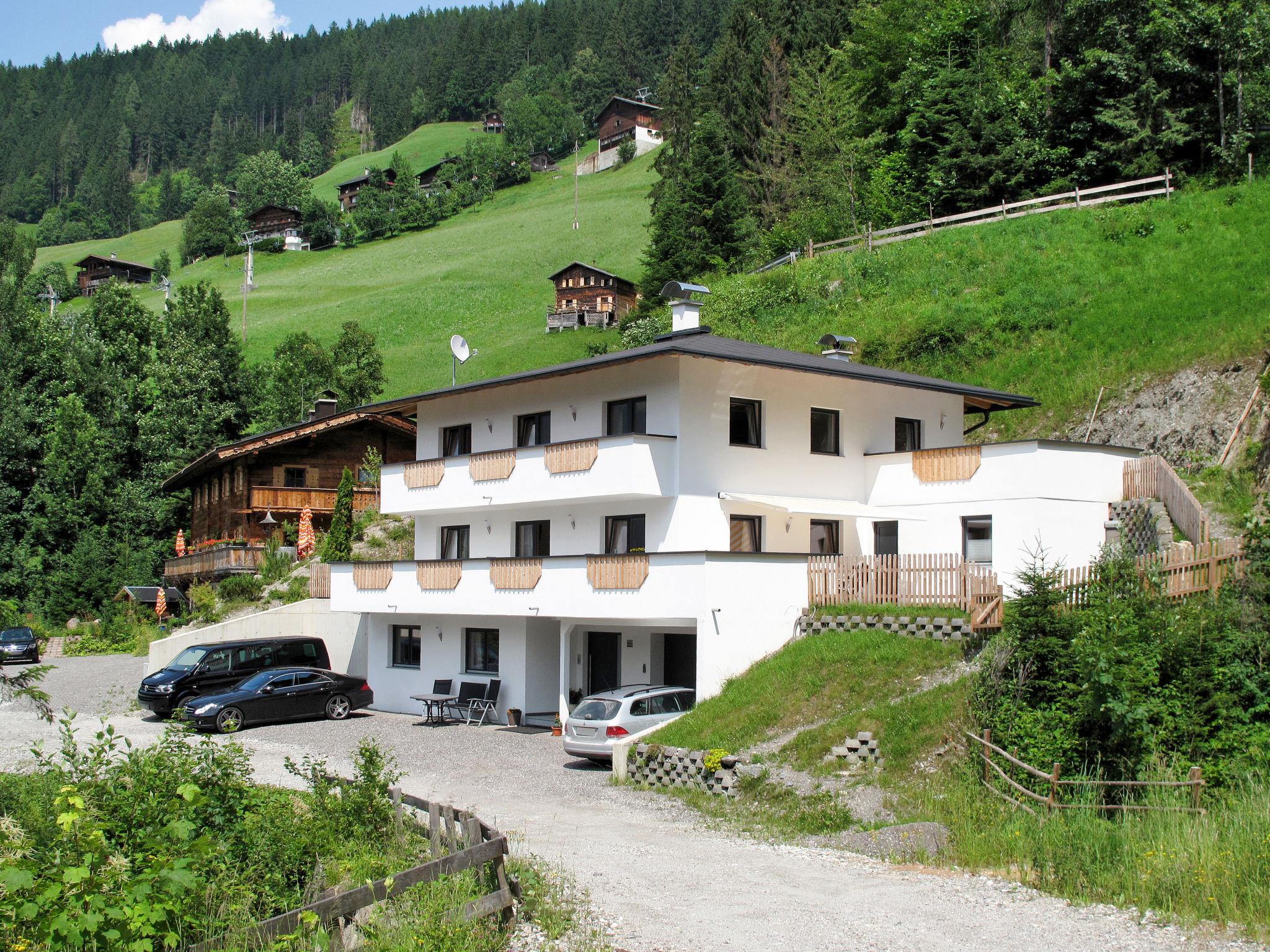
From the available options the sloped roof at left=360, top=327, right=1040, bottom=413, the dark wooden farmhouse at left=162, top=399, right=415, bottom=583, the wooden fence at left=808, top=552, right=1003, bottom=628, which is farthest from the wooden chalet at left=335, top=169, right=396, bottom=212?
the wooden fence at left=808, top=552, right=1003, bottom=628

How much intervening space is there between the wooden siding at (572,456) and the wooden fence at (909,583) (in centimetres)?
558

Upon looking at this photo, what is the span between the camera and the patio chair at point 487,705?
29.9 metres

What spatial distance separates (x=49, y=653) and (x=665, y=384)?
33.5 m

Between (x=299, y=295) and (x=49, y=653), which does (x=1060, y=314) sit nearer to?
(x=49, y=653)

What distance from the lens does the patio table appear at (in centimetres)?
2981

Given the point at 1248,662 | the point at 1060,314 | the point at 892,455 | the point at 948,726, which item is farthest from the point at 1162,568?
the point at 1060,314

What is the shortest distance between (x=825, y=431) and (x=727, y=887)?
17.8 metres

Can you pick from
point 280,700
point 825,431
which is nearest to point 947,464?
point 825,431

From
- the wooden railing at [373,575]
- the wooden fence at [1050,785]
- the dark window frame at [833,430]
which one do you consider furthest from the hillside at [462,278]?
the wooden fence at [1050,785]

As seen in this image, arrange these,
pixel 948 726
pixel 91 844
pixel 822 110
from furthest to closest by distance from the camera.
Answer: pixel 822 110 → pixel 948 726 → pixel 91 844

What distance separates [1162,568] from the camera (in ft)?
68.2

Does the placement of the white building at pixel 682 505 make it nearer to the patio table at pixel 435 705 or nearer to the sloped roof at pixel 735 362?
the sloped roof at pixel 735 362

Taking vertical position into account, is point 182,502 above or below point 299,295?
below

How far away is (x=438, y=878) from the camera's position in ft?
36.7
